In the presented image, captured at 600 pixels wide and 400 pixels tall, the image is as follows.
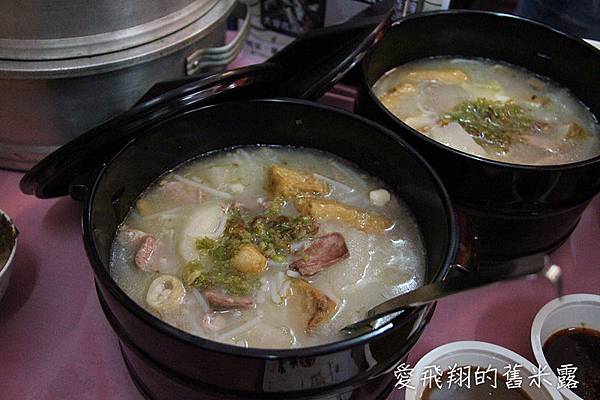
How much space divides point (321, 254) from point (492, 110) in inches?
33.1

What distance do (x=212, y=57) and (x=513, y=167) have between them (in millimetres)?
970

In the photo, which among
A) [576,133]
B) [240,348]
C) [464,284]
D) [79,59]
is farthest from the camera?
[576,133]

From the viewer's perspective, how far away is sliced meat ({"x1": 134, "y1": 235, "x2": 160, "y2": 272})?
4.08 ft

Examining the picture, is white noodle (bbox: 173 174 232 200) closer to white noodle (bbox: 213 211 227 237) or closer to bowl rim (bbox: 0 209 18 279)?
white noodle (bbox: 213 211 227 237)

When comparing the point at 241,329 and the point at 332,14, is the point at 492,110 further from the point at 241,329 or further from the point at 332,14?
the point at 241,329

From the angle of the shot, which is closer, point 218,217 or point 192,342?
point 192,342

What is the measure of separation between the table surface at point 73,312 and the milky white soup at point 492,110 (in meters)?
0.28

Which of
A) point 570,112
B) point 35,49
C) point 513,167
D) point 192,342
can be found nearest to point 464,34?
point 570,112

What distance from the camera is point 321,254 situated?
1.28m

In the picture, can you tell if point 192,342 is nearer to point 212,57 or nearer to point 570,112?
point 212,57

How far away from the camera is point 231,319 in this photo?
116 cm

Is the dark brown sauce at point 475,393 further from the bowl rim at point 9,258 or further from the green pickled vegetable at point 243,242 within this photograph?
the bowl rim at point 9,258

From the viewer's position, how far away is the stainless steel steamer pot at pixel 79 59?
143cm

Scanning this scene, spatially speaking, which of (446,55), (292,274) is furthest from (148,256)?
(446,55)
